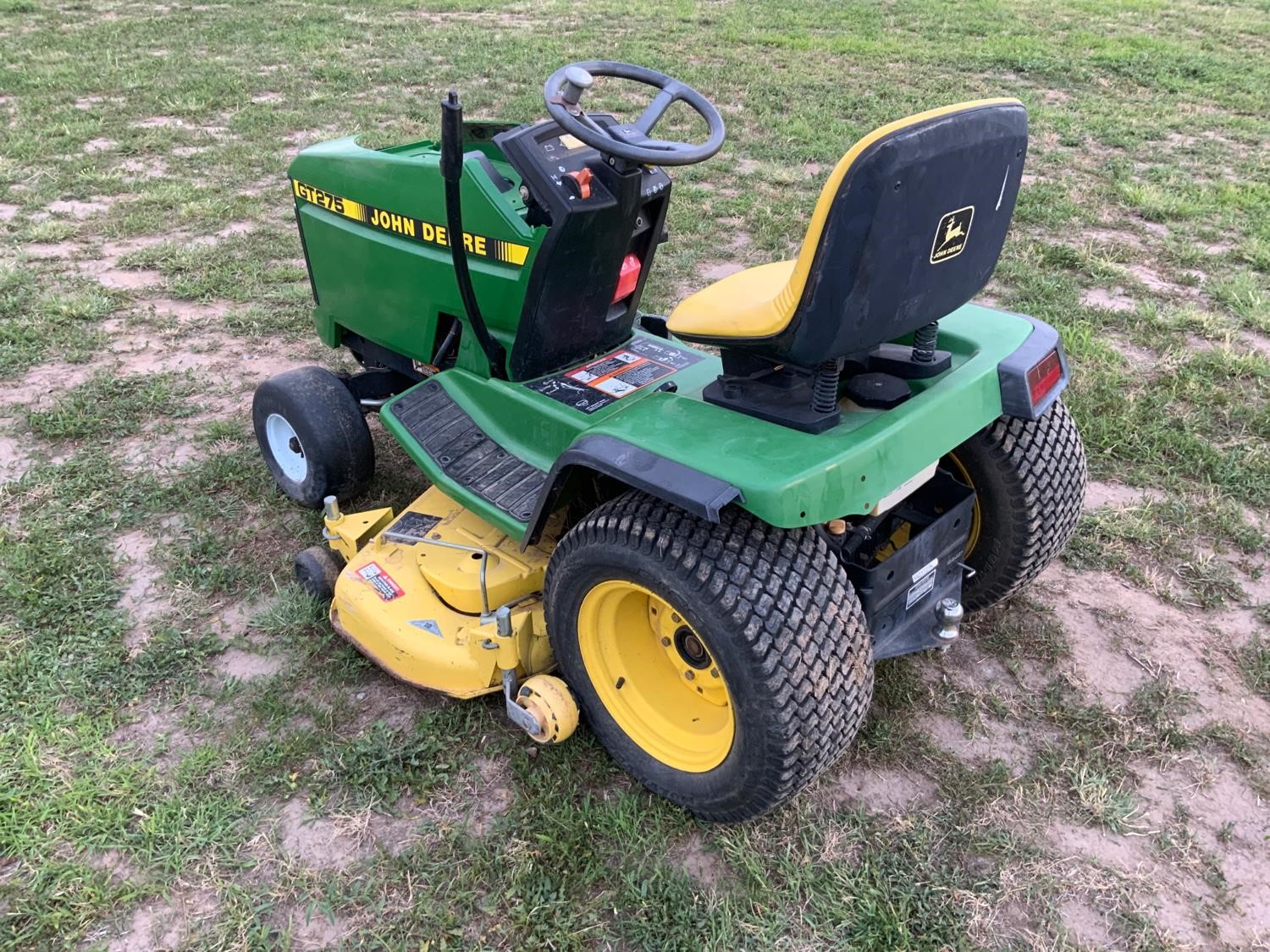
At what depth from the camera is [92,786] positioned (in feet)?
7.36

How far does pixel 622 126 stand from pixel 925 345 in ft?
3.28

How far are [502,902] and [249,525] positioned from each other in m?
1.69

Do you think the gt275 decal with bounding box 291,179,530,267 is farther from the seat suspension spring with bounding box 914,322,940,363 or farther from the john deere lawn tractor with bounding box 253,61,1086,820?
the seat suspension spring with bounding box 914,322,940,363

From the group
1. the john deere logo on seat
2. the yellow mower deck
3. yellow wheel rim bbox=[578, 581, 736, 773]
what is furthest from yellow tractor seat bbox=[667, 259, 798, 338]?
the yellow mower deck

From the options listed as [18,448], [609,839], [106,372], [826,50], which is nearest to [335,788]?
[609,839]

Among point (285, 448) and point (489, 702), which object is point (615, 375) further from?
point (285, 448)

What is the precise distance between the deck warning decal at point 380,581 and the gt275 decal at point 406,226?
0.90m

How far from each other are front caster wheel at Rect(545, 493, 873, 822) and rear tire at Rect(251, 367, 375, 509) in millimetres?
1107

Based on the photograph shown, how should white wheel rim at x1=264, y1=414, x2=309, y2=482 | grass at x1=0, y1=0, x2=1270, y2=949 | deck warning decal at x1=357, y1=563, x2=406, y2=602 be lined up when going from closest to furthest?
1. grass at x1=0, y1=0, x2=1270, y2=949
2. deck warning decal at x1=357, y1=563, x2=406, y2=602
3. white wheel rim at x1=264, y1=414, x2=309, y2=482

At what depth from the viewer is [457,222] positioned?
8.11ft

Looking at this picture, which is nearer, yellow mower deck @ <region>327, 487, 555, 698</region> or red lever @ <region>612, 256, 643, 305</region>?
yellow mower deck @ <region>327, 487, 555, 698</region>

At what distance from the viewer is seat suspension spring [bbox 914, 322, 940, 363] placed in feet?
7.11

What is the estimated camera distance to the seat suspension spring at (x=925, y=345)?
2.17 metres

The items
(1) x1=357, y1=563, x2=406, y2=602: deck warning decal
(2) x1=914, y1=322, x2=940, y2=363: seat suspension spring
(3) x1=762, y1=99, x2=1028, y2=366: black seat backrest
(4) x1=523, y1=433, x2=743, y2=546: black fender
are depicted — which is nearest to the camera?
(3) x1=762, y1=99, x2=1028, y2=366: black seat backrest
